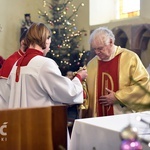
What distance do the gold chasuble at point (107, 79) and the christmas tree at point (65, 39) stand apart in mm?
3010

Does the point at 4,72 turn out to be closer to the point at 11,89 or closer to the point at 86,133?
the point at 11,89

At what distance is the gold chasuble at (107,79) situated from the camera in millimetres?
3008

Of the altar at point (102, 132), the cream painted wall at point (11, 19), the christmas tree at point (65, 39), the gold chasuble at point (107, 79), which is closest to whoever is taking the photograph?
the altar at point (102, 132)

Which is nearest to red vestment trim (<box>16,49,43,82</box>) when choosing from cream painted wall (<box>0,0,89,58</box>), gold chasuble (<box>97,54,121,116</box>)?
gold chasuble (<box>97,54,121,116</box>)

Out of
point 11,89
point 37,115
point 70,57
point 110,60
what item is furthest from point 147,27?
point 37,115

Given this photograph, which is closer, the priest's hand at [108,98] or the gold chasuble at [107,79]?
the priest's hand at [108,98]

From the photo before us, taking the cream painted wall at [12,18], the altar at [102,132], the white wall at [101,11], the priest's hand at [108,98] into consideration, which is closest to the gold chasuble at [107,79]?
the priest's hand at [108,98]

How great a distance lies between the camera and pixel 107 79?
10.2 feet

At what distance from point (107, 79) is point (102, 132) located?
1.55 metres

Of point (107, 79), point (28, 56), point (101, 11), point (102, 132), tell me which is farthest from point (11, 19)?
point (102, 132)

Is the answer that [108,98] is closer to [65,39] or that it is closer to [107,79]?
[107,79]

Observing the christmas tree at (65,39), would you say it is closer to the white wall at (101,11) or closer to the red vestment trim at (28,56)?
the white wall at (101,11)

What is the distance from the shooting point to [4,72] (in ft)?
9.20

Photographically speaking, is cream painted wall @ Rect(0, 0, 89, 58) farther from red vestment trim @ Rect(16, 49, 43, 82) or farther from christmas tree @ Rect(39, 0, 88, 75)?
red vestment trim @ Rect(16, 49, 43, 82)
